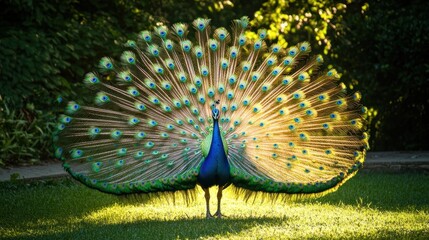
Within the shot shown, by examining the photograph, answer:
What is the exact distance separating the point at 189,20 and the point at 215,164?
7.98 meters

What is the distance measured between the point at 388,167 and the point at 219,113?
4.58 m

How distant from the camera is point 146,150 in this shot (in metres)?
8.81

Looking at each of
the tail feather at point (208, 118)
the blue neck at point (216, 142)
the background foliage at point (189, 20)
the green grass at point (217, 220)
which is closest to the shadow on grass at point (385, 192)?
the green grass at point (217, 220)

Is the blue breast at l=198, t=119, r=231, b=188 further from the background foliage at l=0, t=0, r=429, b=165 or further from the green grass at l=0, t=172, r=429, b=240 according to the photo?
the background foliage at l=0, t=0, r=429, b=165

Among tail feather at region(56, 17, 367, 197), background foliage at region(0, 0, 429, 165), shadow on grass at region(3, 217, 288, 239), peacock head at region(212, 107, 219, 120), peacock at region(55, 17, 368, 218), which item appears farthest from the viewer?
background foliage at region(0, 0, 429, 165)

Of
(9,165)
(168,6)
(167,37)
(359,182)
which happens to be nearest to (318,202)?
(359,182)

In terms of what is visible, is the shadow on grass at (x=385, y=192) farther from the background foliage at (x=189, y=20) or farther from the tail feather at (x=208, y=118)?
the background foliage at (x=189, y=20)

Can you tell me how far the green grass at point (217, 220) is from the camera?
7.78m

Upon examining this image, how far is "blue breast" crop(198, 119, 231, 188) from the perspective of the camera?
27.1 feet

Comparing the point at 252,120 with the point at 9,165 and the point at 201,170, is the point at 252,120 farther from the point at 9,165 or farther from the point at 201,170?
the point at 9,165

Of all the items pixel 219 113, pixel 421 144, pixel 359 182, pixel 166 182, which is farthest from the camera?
pixel 421 144

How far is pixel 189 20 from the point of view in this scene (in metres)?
15.9

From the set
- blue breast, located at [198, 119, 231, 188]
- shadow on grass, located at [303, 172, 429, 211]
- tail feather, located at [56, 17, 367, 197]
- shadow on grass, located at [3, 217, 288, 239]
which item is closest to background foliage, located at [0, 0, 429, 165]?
shadow on grass, located at [303, 172, 429, 211]

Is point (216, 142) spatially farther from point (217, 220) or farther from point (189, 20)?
point (189, 20)
